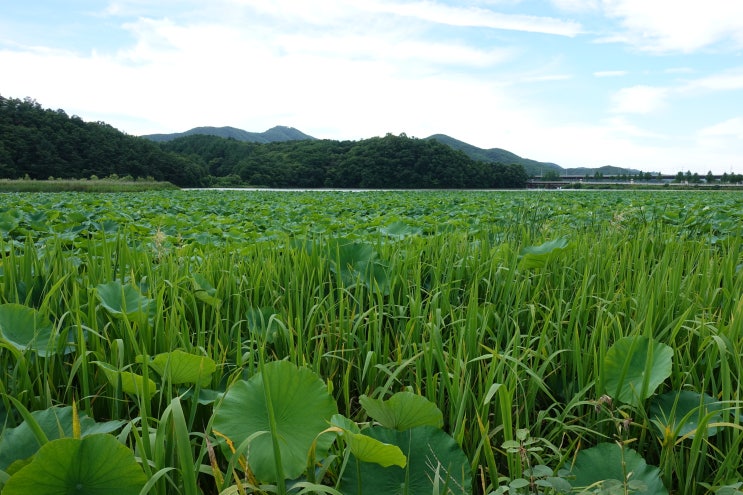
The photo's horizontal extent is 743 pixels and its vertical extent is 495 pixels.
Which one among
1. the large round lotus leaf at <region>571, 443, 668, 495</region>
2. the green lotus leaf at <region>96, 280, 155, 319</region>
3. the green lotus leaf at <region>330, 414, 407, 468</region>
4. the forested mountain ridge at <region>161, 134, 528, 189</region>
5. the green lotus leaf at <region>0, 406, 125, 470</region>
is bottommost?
the large round lotus leaf at <region>571, 443, 668, 495</region>

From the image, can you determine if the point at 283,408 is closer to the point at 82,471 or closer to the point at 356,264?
the point at 82,471

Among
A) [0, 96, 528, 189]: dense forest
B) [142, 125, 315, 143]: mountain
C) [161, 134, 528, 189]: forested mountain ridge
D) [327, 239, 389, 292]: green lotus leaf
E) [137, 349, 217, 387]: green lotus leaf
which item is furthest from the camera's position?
[142, 125, 315, 143]: mountain

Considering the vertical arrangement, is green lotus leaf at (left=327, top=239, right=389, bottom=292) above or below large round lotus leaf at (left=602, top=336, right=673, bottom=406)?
above

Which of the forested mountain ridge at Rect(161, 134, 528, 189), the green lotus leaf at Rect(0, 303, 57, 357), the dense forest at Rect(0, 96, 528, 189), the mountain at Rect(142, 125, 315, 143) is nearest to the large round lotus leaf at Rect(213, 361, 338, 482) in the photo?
the green lotus leaf at Rect(0, 303, 57, 357)

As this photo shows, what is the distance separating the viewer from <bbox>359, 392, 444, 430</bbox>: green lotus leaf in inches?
28.9

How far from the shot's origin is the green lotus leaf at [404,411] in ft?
2.41

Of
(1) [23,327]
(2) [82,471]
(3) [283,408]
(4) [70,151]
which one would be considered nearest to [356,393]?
(3) [283,408]

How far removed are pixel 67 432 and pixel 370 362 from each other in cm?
62

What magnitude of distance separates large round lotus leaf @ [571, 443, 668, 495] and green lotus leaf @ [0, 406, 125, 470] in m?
0.76

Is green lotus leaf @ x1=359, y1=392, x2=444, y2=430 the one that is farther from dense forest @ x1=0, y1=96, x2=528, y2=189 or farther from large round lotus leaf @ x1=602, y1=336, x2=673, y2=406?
dense forest @ x1=0, y1=96, x2=528, y2=189

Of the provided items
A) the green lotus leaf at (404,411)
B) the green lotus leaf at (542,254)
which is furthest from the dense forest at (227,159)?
the green lotus leaf at (404,411)

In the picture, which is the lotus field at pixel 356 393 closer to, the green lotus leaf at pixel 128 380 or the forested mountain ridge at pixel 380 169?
the green lotus leaf at pixel 128 380

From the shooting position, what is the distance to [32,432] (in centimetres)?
73

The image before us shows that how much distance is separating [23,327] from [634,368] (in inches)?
53.8
